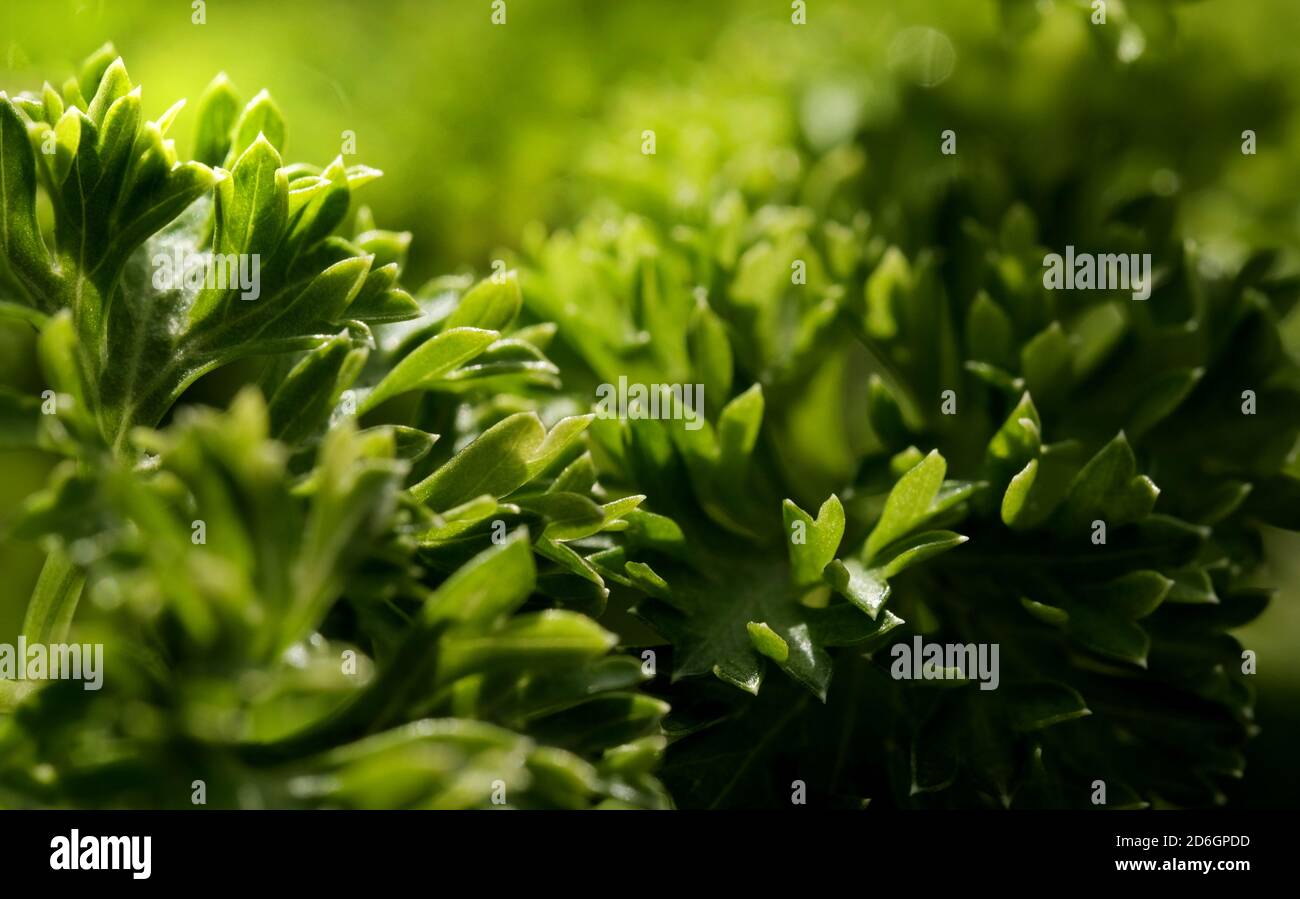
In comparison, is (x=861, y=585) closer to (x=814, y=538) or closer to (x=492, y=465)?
(x=814, y=538)

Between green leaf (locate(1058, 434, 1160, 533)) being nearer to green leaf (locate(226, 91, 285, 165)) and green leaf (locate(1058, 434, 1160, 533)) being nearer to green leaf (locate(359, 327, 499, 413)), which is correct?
green leaf (locate(359, 327, 499, 413))

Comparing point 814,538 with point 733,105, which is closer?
point 814,538

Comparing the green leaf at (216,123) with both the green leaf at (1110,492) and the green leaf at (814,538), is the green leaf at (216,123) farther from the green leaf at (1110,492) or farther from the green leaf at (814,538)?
the green leaf at (1110,492)

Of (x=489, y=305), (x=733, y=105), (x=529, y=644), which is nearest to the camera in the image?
(x=529, y=644)

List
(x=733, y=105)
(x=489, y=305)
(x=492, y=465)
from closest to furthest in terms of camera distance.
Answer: (x=492, y=465)
(x=489, y=305)
(x=733, y=105)

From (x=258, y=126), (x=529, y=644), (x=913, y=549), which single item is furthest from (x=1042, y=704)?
(x=258, y=126)

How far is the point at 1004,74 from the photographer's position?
1.45 meters

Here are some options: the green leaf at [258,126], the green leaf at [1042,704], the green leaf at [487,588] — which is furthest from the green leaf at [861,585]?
the green leaf at [258,126]

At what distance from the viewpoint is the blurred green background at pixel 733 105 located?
1.36 metres

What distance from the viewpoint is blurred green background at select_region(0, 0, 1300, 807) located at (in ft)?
4.47

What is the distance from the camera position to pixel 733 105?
151cm

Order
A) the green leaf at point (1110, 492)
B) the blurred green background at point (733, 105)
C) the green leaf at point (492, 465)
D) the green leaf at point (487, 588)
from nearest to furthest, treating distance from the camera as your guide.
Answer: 1. the green leaf at point (487, 588)
2. the green leaf at point (492, 465)
3. the green leaf at point (1110, 492)
4. the blurred green background at point (733, 105)

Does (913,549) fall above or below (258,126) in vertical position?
below
